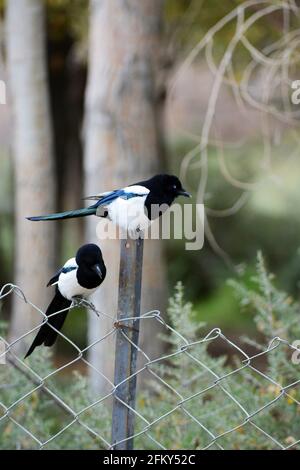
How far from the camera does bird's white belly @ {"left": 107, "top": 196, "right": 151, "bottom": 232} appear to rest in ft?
9.09

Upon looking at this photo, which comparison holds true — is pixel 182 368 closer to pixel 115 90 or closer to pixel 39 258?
pixel 115 90

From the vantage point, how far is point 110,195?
3.07 metres

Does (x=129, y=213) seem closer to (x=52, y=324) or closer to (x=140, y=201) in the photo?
(x=140, y=201)

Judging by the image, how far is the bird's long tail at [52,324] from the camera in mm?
2668

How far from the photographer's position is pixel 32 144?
6.15 meters

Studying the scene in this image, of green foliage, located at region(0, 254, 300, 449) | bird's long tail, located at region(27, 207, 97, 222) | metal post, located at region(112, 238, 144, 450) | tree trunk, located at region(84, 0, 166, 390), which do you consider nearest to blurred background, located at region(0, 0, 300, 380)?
tree trunk, located at region(84, 0, 166, 390)

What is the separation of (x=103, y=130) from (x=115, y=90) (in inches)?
10.6

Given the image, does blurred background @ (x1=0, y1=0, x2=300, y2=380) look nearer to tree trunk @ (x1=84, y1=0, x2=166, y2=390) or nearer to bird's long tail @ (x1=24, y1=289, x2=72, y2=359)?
tree trunk @ (x1=84, y1=0, x2=166, y2=390)

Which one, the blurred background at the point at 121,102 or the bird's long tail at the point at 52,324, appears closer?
the bird's long tail at the point at 52,324

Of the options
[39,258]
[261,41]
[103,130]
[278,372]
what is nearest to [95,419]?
[278,372]

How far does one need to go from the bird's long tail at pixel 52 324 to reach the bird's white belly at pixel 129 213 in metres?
0.32

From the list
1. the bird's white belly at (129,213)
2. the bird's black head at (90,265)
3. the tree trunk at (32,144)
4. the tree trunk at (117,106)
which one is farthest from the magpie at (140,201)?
the tree trunk at (32,144)

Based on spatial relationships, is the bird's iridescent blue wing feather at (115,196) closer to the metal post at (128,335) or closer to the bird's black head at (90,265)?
the bird's black head at (90,265)

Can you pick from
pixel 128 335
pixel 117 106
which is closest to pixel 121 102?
pixel 117 106
